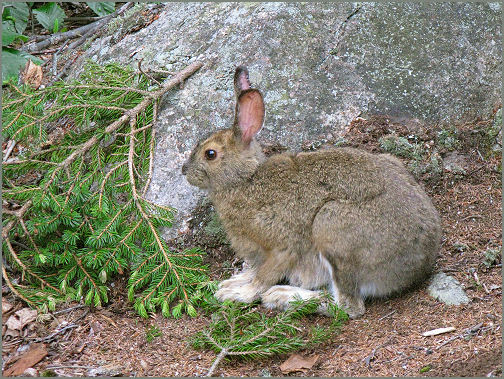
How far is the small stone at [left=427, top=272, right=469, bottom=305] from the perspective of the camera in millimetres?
5125

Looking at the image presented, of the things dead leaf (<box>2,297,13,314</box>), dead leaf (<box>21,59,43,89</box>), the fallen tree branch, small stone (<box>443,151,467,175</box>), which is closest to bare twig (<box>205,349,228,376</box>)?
dead leaf (<box>2,297,13,314</box>)

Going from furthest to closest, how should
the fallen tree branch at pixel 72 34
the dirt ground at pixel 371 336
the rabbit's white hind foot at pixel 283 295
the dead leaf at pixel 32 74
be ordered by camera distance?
1. the fallen tree branch at pixel 72 34
2. the dead leaf at pixel 32 74
3. the rabbit's white hind foot at pixel 283 295
4. the dirt ground at pixel 371 336

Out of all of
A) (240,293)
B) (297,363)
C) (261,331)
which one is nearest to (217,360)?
(261,331)

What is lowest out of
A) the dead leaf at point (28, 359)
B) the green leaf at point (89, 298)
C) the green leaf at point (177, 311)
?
the green leaf at point (177, 311)

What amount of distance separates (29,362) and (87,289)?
106 centimetres

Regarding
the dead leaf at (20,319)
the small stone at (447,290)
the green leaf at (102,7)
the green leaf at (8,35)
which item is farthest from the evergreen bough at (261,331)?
the green leaf at (102,7)

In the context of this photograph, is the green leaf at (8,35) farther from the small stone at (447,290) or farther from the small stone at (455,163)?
the small stone at (447,290)

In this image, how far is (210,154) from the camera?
571 centimetres

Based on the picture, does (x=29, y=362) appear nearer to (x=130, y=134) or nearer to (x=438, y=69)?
(x=130, y=134)

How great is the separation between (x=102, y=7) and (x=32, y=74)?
6.26ft

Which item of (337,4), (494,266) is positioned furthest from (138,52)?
(494,266)

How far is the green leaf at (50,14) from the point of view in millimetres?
8749

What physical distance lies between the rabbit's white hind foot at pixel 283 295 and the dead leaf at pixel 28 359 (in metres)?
2.02

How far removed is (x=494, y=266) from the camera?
5406mm
